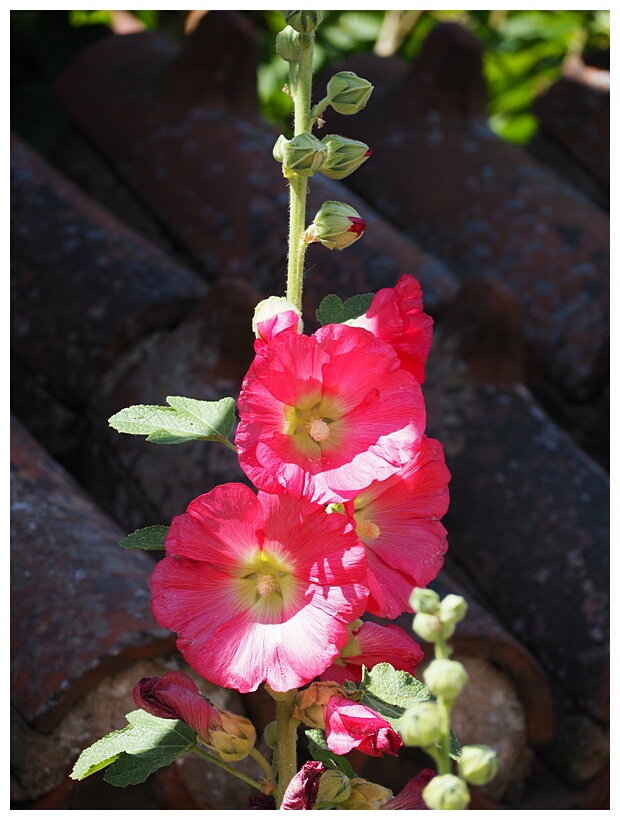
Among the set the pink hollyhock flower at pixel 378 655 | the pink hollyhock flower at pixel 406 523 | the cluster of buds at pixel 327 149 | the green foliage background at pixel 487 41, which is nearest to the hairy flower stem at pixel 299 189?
the cluster of buds at pixel 327 149

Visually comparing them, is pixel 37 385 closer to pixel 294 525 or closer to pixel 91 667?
pixel 91 667

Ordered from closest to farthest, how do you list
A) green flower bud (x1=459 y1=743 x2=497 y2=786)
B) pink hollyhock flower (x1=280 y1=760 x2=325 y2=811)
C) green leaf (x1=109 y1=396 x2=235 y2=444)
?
green flower bud (x1=459 y1=743 x2=497 y2=786), pink hollyhock flower (x1=280 y1=760 x2=325 y2=811), green leaf (x1=109 y1=396 x2=235 y2=444)

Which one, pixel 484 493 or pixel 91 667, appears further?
pixel 484 493

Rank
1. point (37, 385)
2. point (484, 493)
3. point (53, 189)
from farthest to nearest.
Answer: point (53, 189), point (37, 385), point (484, 493)

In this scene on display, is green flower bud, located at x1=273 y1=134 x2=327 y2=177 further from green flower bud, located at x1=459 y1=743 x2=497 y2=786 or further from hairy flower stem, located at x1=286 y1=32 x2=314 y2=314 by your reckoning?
green flower bud, located at x1=459 y1=743 x2=497 y2=786

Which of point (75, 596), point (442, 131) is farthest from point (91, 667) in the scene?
point (442, 131)

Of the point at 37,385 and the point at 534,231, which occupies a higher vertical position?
the point at 534,231

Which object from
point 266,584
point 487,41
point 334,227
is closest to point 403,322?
point 334,227

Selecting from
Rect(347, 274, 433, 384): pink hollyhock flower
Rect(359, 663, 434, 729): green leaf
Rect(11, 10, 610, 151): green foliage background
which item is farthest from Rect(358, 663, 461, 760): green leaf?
Rect(11, 10, 610, 151): green foliage background
